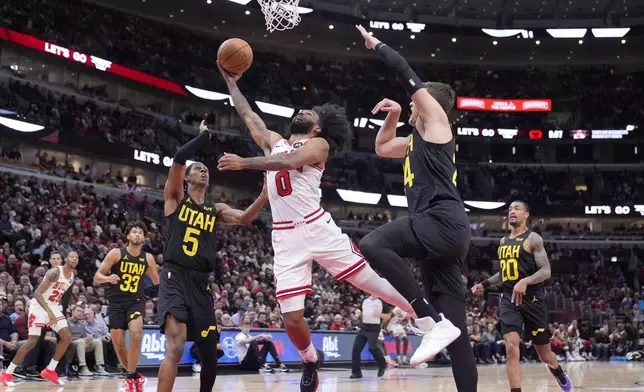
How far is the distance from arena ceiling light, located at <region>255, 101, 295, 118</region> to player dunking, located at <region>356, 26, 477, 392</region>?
38.6 metres

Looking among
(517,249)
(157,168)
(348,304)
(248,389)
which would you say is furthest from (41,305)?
(157,168)

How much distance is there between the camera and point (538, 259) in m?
9.39

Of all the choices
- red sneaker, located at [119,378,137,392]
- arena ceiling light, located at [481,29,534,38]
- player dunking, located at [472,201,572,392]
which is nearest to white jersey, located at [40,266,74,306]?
red sneaker, located at [119,378,137,392]

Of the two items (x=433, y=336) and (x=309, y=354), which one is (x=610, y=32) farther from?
(x=433, y=336)

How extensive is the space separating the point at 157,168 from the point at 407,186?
1380 inches

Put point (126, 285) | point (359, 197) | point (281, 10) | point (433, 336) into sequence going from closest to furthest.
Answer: point (433, 336) → point (281, 10) → point (126, 285) → point (359, 197)

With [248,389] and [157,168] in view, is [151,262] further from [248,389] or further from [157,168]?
[157,168]

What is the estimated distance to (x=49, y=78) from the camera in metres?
38.8

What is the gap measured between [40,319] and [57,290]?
55 cm

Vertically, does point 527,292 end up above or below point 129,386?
above

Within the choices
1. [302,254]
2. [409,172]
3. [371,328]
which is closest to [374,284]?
[302,254]

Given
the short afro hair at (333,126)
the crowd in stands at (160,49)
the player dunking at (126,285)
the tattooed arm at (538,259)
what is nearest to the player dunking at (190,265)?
the short afro hair at (333,126)

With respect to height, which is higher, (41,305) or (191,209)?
(191,209)

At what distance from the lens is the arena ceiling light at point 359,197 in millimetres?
45250
